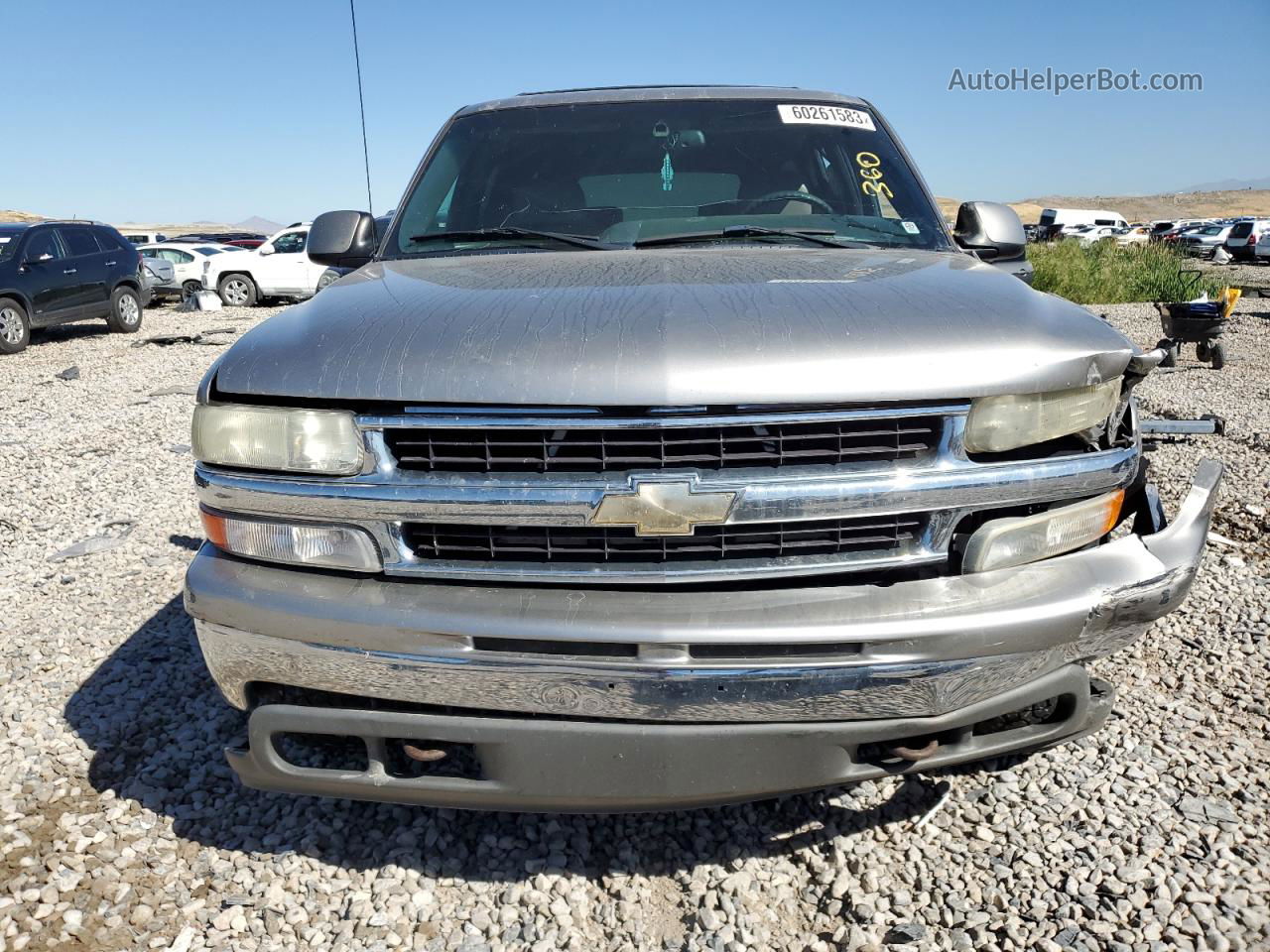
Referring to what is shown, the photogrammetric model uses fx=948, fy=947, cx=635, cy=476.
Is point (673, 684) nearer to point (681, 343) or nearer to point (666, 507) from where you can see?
point (666, 507)

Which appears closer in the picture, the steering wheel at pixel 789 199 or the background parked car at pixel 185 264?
the steering wheel at pixel 789 199

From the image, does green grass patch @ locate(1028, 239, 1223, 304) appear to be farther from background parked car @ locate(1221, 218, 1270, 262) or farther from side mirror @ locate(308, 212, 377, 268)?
background parked car @ locate(1221, 218, 1270, 262)

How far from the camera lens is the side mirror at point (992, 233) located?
125 inches

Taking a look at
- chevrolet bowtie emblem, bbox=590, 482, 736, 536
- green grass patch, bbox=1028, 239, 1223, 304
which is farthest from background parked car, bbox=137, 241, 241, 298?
chevrolet bowtie emblem, bbox=590, 482, 736, 536

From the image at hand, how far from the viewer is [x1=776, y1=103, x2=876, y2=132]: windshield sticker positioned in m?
3.34

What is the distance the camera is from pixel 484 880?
227 cm

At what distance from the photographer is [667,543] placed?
6.12 feet

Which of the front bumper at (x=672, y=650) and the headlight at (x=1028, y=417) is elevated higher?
the headlight at (x=1028, y=417)

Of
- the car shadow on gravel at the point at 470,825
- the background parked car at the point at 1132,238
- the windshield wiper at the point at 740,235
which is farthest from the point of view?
the background parked car at the point at 1132,238

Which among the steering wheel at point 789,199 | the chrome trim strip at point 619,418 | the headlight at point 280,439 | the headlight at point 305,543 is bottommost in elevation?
the headlight at point 305,543

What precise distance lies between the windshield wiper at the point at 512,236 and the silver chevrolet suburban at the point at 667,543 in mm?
763

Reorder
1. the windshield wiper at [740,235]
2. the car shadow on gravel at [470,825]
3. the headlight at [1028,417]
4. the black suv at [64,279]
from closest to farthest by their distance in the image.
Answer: the headlight at [1028,417] < the car shadow on gravel at [470,825] < the windshield wiper at [740,235] < the black suv at [64,279]

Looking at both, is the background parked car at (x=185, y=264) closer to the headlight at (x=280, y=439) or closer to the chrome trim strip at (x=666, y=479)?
the headlight at (x=280, y=439)

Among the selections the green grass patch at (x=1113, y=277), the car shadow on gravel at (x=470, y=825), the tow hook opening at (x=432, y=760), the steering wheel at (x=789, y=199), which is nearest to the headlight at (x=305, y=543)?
the tow hook opening at (x=432, y=760)
